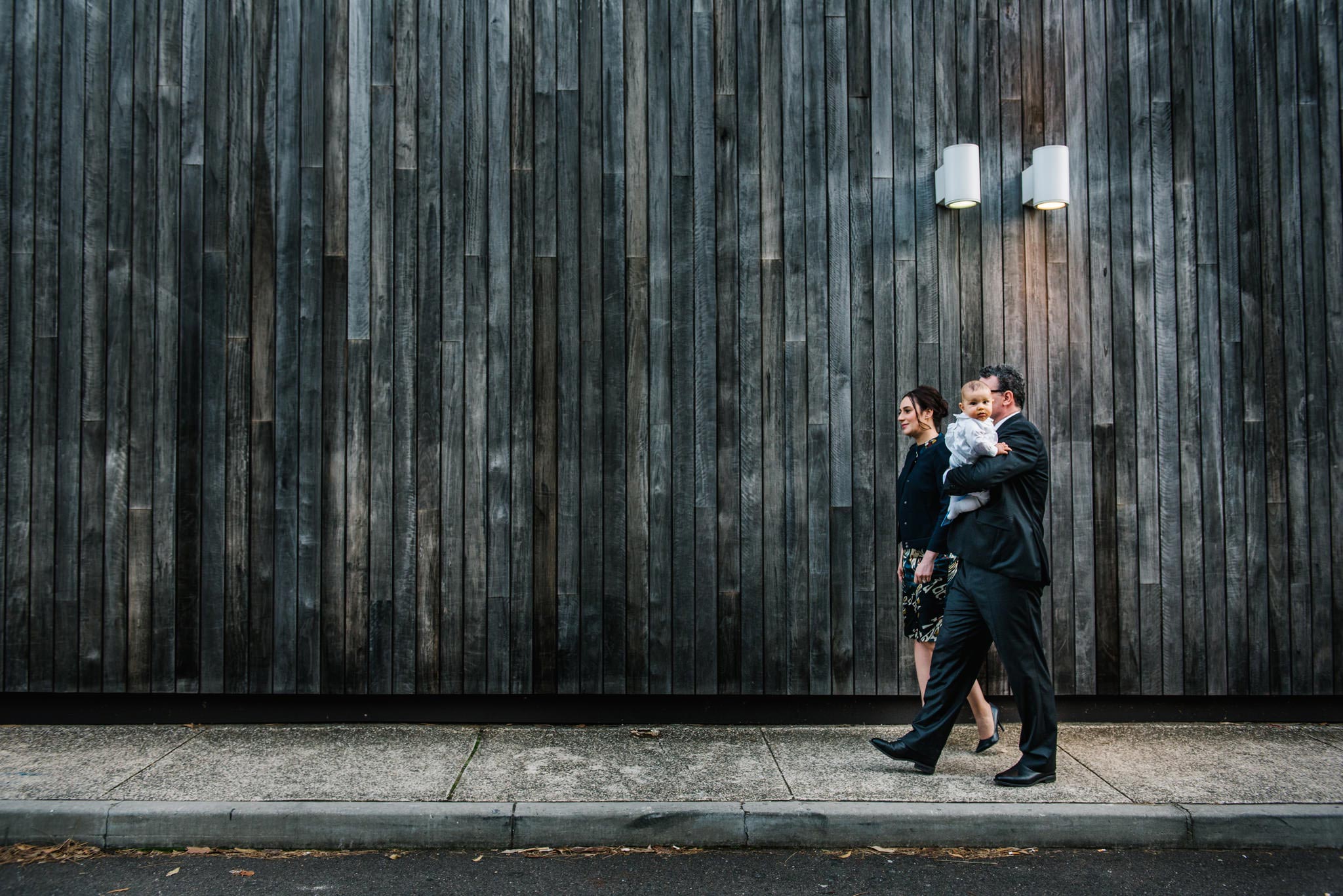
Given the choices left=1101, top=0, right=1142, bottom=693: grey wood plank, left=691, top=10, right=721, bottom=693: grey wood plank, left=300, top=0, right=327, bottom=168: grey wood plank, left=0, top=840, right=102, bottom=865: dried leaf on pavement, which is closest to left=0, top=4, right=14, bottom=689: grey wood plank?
left=300, top=0, right=327, bottom=168: grey wood plank

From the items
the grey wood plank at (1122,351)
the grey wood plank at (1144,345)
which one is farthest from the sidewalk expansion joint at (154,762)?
the grey wood plank at (1144,345)

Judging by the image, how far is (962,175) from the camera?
→ 195 inches

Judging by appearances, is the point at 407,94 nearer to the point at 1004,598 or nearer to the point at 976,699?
the point at 1004,598

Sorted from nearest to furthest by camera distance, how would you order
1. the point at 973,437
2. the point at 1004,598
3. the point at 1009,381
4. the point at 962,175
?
1. the point at 973,437
2. the point at 1004,598
3. the point at 1009,381
4. the point at 962,175

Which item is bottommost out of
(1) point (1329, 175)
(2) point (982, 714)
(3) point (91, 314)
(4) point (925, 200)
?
(2) point (982, 714)

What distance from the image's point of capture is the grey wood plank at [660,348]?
16.6ft

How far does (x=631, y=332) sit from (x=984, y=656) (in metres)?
2.55

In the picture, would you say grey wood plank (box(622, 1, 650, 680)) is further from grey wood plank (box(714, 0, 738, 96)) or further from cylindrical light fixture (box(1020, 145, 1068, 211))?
cylindrical light fixture (box(1020, 145, 1068, 211))

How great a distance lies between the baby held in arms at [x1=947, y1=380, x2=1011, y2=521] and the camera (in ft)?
12.6

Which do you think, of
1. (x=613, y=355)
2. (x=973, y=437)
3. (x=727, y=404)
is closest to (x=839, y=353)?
(x=727, y=404)

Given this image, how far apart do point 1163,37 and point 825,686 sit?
4.31 meters

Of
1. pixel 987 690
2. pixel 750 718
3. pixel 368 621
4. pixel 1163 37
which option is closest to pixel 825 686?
pixel 750 718

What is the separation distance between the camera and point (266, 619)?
16.5 feet

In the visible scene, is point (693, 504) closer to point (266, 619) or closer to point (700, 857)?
point (700, 857)
